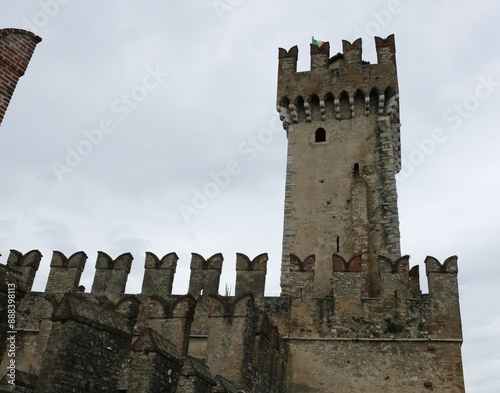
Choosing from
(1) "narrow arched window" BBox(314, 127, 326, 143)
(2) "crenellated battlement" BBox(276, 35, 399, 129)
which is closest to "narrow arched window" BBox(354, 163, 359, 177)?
(1) "narrow arched window" BBox(314, 127, 326, 143)

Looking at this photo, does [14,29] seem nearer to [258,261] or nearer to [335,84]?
[258,261]

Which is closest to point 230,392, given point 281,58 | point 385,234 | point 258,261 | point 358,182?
point 258,261

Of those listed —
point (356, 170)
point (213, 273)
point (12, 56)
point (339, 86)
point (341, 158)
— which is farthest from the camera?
point (339, 86)

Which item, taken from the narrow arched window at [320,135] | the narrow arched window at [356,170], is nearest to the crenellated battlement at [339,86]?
A: the narrow arched window at [320,135]

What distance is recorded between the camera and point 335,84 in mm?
19656

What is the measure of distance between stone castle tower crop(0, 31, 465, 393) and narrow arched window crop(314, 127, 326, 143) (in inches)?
1.5

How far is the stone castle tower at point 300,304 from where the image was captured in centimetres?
597

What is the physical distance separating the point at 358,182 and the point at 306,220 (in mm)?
2214

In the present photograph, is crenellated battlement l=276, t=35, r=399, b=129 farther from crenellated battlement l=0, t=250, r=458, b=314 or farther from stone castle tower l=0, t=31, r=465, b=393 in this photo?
crenellated battlement l=0, t=250, r=458, b=314

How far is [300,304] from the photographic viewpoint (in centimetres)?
1393

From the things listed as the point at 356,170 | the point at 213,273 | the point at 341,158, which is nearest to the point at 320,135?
the point at 341,158

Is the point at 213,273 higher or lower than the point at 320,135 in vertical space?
lower

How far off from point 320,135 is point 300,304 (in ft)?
24.8

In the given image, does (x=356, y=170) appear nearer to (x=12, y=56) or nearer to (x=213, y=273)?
(x=213, y=273)
